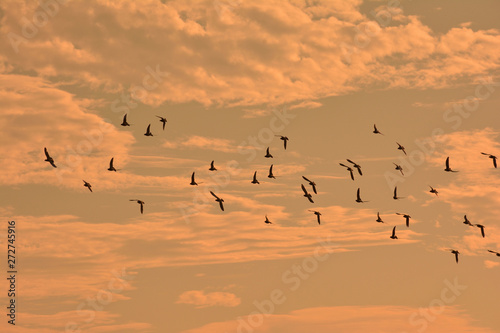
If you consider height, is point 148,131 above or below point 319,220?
above

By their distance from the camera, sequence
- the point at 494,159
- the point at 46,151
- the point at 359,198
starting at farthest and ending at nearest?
1. the point at 359,198
2. the point at 494,159
3. the point at 46,151

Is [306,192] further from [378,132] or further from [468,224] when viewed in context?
[468,224]

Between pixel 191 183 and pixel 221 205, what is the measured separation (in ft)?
21.1

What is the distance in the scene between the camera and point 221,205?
14575 cm

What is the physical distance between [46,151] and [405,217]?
64.5 metres

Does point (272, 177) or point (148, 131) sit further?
point (272, 177)

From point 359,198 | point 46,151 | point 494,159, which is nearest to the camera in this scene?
point 46,151

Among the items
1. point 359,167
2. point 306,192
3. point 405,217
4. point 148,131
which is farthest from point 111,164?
point 405,217

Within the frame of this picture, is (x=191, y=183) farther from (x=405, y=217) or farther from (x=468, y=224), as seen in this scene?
(x=468, y=224)

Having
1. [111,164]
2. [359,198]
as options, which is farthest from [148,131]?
[359,198]

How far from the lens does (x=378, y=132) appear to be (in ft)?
487

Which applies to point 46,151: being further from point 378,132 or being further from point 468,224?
point 468,224

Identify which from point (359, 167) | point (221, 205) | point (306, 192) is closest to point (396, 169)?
point (359, 167)

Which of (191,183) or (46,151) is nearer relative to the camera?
(46,151)
